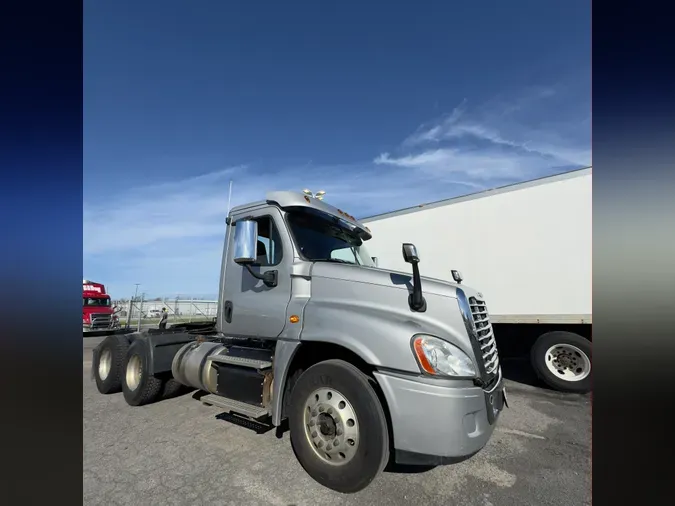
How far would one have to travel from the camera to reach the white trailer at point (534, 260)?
6.21 m

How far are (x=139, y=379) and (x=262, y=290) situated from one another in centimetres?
315

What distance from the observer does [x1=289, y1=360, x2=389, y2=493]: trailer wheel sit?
2631 mm

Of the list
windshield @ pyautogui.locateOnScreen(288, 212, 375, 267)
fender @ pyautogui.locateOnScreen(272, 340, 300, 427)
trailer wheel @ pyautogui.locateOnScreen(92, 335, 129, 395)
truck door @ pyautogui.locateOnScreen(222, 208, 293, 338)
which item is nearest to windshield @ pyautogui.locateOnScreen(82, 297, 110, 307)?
trailer wheel @ pyautogui.locateOnScreen(92, 335, 129, 395)

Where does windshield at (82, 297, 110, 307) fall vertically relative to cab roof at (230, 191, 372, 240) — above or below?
below

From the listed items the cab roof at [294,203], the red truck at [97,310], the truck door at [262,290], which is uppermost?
the cab roof at [294,203]

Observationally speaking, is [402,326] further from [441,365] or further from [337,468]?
[337,468]

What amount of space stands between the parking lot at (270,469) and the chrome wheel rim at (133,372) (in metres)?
0.74

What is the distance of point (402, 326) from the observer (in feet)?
9.01

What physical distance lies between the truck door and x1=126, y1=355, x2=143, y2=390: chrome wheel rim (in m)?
2.35

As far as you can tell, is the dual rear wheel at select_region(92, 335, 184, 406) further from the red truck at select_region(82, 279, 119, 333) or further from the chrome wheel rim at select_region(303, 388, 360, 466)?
the red truck at select_region(82, 279, 119, 333)

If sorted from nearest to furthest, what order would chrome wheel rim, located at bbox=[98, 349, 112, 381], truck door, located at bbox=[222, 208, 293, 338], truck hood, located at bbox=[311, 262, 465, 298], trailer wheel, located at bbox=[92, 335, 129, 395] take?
truck hood, located at bbox=[311, 262, 465, 298] < truck door, located at bbox=[222, 208, 293, 338] < trailer wheel, located at bbox=[92, 335, 129, 395] < chrome wheel rim, located at bbox=[98, 349, 112, 381]

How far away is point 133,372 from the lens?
556 cm

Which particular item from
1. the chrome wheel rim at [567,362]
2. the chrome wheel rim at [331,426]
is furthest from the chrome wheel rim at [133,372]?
the chrome wheel rim at [567,362]

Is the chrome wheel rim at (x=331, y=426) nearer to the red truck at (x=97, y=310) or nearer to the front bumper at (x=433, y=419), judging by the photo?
the front bumper at (x=433, y=419)
